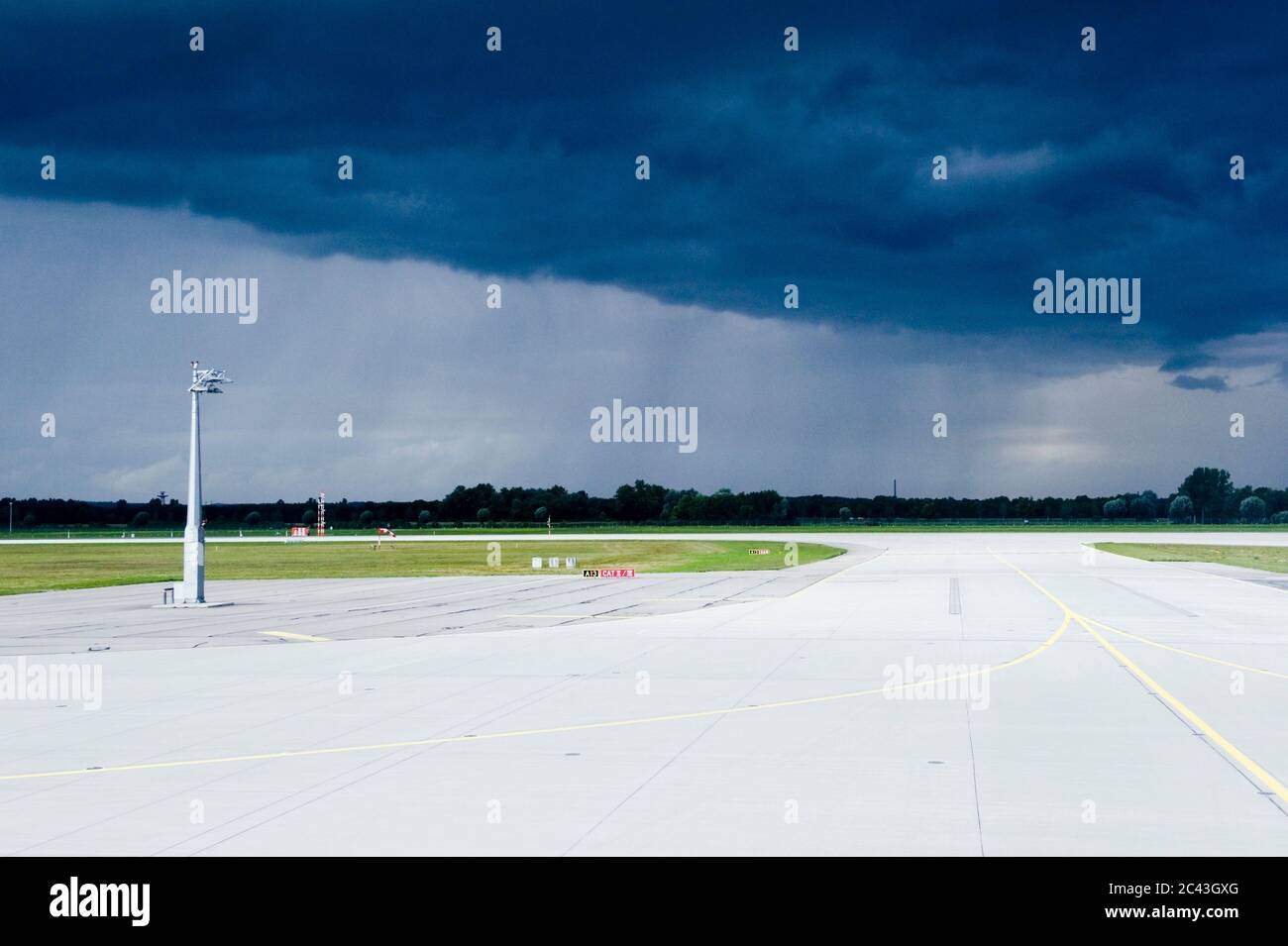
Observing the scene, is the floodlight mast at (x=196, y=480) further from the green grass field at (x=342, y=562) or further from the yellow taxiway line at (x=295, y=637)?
the green grass field at (x=342, y=562)

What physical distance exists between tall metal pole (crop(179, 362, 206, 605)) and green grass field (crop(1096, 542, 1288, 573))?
5261 cm

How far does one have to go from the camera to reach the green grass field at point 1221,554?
64.9 metres

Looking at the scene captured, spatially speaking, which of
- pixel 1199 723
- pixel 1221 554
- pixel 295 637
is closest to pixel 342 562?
pixel 295 637

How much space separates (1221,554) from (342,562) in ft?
209

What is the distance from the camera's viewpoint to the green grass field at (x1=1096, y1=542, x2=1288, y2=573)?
64.9 meters

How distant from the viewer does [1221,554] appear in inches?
3078

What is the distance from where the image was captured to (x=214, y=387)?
37.2 meters

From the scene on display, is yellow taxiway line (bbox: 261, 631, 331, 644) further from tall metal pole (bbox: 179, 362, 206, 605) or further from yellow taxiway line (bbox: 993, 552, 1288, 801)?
Answer: yellow taxiway line (bbox: 993, 552, 1288, 801)

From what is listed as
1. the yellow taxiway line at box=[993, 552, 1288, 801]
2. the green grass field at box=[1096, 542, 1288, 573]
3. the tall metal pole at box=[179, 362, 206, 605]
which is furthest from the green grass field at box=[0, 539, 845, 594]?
the yellow taxiway line at box=[993, 552, 1288, 801]

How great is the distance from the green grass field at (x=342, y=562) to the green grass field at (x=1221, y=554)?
889 inches

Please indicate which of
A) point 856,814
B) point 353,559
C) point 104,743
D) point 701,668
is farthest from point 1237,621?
point 353,559
